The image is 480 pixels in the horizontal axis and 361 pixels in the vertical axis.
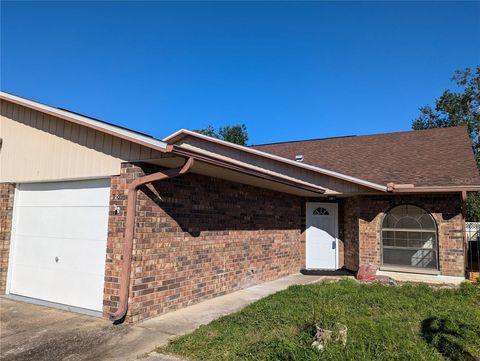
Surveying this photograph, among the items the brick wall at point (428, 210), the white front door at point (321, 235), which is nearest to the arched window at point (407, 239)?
the brick wall at point (428, 210)

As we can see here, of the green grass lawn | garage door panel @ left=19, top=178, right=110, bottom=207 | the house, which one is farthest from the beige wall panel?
the green grass lawn

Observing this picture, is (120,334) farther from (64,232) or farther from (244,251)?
(244,251)

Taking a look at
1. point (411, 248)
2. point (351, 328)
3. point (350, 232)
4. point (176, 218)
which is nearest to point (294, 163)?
point (350, 232)

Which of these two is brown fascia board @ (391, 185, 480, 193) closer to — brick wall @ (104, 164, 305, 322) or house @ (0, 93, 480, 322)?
house @ (0, 93, 480, 322)

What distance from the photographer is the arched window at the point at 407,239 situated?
10.7 meters

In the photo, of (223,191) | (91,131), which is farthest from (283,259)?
(91,131)

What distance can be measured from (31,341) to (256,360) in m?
3.15

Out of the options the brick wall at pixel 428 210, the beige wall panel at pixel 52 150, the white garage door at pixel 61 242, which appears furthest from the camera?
the brick wall at pixel 428 210

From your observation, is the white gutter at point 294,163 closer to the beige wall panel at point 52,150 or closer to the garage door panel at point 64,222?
the beige wall panel at point 52,150

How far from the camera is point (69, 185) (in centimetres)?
696

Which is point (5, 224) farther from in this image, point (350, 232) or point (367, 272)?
point (350, 232)

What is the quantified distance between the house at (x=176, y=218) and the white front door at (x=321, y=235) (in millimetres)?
35

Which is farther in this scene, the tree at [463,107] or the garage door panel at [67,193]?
the tree at [463,107]

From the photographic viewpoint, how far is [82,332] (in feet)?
17.4
